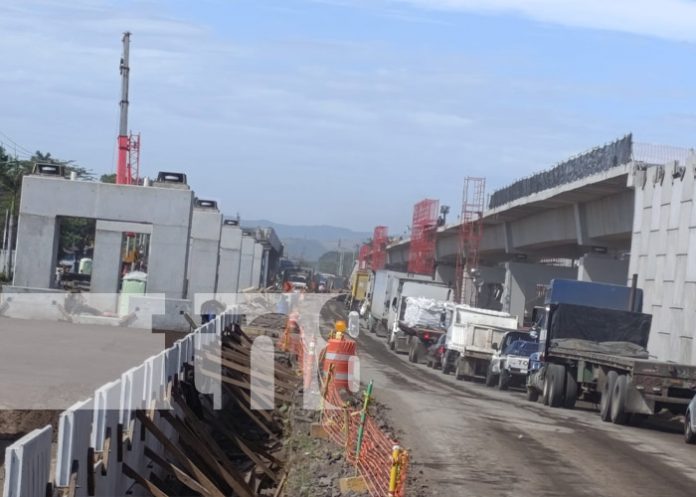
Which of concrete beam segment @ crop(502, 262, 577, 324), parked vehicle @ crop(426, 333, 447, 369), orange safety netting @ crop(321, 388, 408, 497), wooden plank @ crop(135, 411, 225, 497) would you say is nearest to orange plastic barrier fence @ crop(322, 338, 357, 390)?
orange safety netting @ crop(321, 388, 408, 497)

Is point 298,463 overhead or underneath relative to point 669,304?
underneath

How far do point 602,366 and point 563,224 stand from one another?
23.0 meters

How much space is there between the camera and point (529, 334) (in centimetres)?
3400

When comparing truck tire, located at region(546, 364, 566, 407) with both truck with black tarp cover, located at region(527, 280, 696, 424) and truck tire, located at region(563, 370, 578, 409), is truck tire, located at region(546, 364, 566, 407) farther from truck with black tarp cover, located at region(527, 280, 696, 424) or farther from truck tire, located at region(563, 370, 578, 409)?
truck tire, located at region(563, 370, 578, 409)

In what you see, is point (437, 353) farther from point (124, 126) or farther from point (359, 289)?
point (359, 289)

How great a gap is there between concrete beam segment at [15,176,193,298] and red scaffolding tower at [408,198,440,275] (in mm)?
46614

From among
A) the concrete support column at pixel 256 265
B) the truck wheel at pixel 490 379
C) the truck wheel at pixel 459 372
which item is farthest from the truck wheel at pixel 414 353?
the concrete support column at pixel 256 265

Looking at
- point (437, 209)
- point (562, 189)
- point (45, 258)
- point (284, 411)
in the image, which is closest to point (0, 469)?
point (284, 411)

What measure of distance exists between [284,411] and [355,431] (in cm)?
533

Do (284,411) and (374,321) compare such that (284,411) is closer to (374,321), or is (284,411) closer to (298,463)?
(298,463)

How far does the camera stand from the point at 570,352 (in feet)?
89.2

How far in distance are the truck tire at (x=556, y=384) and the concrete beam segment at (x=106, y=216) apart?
1413cm

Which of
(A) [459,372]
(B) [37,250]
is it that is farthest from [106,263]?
(A) [459,372]

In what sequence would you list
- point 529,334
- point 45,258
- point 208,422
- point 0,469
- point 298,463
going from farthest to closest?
point 45,258 → point 529,334 → point 208,422 → point 298,463 → point 0,469
